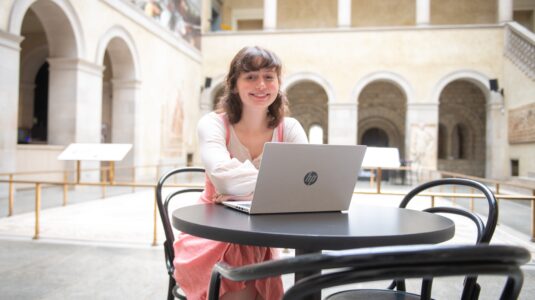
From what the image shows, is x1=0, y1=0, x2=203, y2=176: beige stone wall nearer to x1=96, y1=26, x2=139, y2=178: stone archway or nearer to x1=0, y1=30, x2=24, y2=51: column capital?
x1=96, y1=26, x2=139, y2=178: stone archway

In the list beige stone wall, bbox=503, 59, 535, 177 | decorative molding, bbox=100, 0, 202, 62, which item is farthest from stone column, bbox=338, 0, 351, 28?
beige stone wall, bbox=503, 59, 535, 177

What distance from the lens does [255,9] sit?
24609mm

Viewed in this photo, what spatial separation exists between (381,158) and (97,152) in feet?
12.8

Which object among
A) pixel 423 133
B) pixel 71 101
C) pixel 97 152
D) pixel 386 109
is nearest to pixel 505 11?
pixel 423 133

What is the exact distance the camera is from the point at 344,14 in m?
18.2

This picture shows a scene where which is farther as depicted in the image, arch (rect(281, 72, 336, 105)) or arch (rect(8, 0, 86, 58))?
arch (rect(281, 72, 336, 105))

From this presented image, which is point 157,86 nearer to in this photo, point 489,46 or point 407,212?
point 489,46

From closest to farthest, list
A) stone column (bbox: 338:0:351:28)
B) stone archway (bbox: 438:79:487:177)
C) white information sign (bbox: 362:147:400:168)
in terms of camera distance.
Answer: white information sign (bbox: 362:147:400:168) < stone column (bbox: 338:0:351:28) < stone archway (bbox: 438:79:487:177)

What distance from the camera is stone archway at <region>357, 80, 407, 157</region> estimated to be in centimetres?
2227

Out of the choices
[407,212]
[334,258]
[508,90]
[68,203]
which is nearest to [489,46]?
[508,90]

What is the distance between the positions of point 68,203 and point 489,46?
16187 millimetres

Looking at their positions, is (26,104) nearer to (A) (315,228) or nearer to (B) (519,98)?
(A) (315,228)

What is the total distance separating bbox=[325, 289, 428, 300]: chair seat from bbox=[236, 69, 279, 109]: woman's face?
0.93 m

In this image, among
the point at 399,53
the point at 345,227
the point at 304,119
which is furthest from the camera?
the point at 304,119
